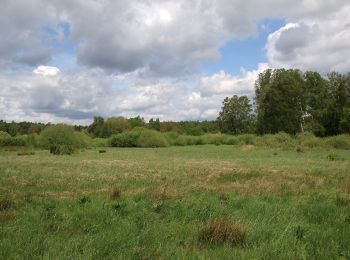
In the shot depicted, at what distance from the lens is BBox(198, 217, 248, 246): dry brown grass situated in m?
7.64

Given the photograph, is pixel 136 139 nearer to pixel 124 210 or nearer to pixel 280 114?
pixel 280 114

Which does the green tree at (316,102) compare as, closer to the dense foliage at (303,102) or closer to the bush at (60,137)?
the dense foliage at (303,102)

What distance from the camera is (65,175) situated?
1959 centimetres

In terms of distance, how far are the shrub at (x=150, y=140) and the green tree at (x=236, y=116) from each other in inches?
1180

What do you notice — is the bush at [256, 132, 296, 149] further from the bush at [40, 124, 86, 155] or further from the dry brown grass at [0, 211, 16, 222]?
the dry brown grass at [0, 211, 16, 222]

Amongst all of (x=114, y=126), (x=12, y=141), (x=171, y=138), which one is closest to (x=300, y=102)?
(x=171, y=138)

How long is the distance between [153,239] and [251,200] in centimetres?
513

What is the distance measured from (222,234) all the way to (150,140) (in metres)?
71.0

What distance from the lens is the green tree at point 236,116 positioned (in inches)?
4114

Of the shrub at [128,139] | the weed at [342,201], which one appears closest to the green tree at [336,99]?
the shrub at [128,139]

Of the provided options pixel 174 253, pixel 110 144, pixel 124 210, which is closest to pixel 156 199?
pixel 124 210

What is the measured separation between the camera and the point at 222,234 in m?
7.81

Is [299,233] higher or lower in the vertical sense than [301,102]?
lower

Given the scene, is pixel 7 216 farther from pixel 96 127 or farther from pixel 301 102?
pixel 96 127
